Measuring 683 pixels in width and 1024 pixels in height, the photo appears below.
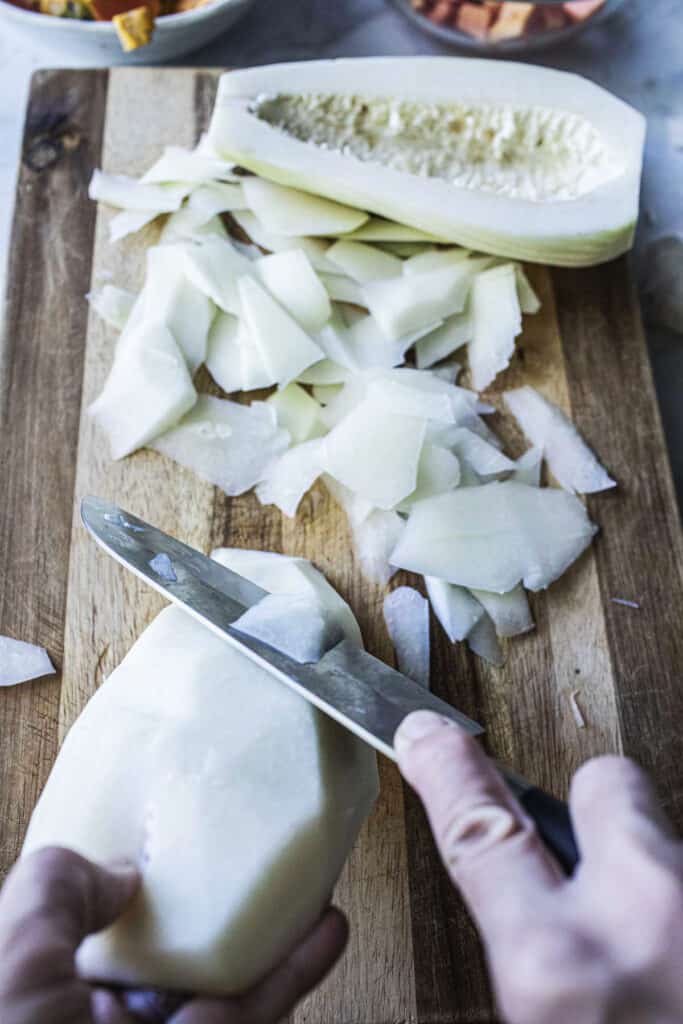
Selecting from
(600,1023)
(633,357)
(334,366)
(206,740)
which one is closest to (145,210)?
(334,366)

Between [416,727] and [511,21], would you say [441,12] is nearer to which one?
[511,21]

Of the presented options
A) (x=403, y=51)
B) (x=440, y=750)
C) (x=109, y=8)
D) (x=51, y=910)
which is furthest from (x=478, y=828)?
(x=403, y=51)

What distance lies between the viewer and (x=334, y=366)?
1369mm

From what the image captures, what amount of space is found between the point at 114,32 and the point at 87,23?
0.05m

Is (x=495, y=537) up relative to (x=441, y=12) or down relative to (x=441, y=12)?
down

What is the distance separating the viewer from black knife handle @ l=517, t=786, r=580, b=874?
0.77 m

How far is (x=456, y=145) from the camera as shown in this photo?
1527 millimetres

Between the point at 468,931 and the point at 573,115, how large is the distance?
1.20 m

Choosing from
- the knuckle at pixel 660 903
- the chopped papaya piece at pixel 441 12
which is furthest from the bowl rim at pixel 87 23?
the knuckle at pixel 660 903

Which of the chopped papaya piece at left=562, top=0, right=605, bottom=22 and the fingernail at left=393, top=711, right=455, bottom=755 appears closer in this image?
the fingernail at left=393, top=711, right=455, bottom=755

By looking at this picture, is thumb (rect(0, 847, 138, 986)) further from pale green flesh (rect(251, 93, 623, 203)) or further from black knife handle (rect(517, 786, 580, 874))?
pale green flesh (rect(251, 93, 623, 203))

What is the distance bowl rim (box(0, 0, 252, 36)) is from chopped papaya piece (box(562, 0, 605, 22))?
0.65 metres

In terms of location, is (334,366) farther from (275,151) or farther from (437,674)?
(437,674)

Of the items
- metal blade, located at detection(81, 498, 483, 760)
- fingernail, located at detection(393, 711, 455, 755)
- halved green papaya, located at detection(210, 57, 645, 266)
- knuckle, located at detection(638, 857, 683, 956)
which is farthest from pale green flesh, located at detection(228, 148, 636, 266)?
knuckle, located at detection(638, 857, 683, 956)
